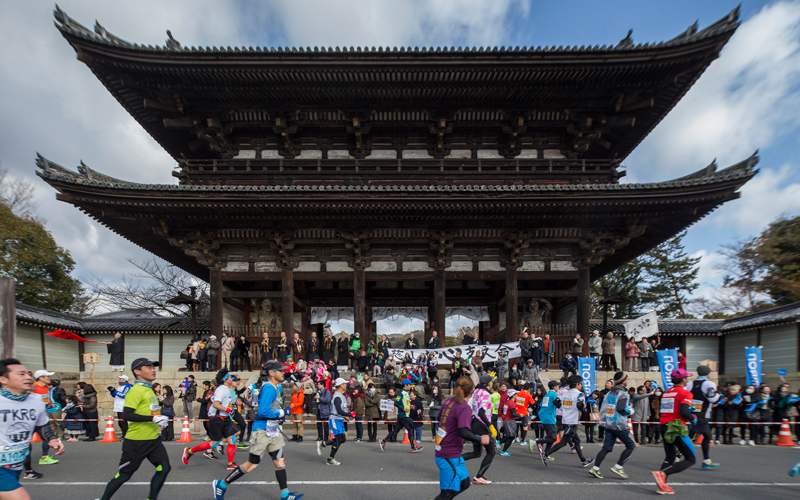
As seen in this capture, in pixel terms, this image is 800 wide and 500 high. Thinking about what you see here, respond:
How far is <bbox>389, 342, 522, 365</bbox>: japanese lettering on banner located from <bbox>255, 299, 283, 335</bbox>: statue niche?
5.69 m

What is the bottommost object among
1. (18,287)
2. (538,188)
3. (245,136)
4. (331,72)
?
(18,287)

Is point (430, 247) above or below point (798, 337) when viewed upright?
above

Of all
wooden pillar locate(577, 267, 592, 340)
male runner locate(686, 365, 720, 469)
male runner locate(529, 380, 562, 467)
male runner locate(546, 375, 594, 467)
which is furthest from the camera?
wooden pillar locate(577, 267, 592, 340)

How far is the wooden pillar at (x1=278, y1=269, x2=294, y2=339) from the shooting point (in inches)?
640

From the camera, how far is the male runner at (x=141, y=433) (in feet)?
17.5

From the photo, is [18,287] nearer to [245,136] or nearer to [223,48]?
[245,136]

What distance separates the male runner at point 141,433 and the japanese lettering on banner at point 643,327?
1630 cm

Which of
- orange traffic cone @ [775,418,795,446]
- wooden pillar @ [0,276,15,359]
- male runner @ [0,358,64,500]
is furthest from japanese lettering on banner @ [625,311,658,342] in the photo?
wooden pillar @ [0,276,15,359]

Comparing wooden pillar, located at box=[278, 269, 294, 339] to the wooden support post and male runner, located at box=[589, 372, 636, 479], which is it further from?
male runner, located at box=[589, 372, 636, 479]

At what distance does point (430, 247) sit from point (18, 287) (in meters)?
22.2

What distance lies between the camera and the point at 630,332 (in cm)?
1706

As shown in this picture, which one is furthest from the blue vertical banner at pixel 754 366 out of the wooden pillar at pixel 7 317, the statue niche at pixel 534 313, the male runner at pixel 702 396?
the wooden pillar at pixel 7 317

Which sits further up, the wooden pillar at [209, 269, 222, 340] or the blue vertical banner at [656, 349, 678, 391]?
Result: the wooden pillar at [209, 269, 222, 340]

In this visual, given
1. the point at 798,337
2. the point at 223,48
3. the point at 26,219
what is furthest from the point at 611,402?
the point at 26,219
